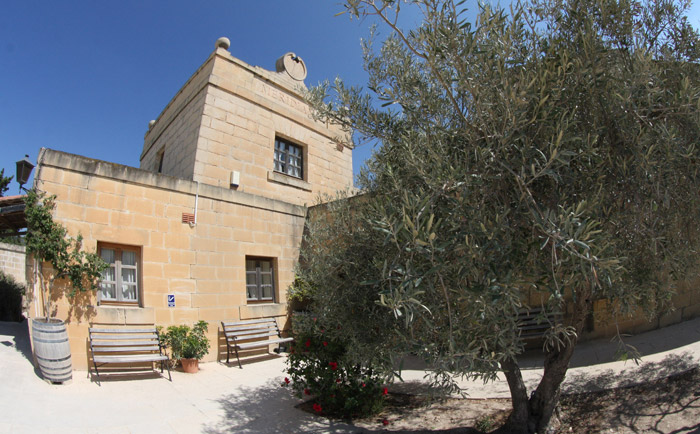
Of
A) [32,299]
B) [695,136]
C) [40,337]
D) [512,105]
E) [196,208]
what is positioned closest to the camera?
[512,105]

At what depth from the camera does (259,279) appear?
8.59 metres

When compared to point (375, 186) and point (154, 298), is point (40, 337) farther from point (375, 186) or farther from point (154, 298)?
point (375, 186)

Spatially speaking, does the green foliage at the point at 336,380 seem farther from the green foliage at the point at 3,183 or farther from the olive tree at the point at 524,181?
the green foliage at the point at 3,183

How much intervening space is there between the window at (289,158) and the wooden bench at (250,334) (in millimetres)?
3906

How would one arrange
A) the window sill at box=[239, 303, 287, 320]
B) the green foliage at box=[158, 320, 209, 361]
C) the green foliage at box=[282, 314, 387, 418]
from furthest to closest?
the window sill at box=[239, 303, 287, 320] < the green foliage at box=[158, 320, 209, 361] < the green foliage at box=[282, 314, 387, 418]

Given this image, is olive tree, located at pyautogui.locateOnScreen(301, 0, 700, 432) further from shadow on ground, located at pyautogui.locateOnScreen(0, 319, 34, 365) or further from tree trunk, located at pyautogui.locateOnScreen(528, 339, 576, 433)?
shadow on ground, located at pyautogui.locateOnScreen(0, 319, 34, 365)

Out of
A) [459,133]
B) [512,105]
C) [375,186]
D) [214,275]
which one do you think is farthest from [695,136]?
[214,275]

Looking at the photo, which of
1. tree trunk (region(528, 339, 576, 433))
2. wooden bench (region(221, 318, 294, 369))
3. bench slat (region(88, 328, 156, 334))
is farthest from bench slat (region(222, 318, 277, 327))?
tree trunk (region(528, 339, 576, 433))

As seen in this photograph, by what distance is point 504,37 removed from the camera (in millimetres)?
2568

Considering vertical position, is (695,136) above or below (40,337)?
above

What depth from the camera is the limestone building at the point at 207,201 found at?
6230mm

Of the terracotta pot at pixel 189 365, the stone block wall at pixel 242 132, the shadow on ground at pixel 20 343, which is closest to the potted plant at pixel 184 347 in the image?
the terracotta pot at pixel 189 365

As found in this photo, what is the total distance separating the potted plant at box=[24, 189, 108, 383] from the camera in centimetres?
525

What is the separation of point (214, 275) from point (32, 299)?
276cm
